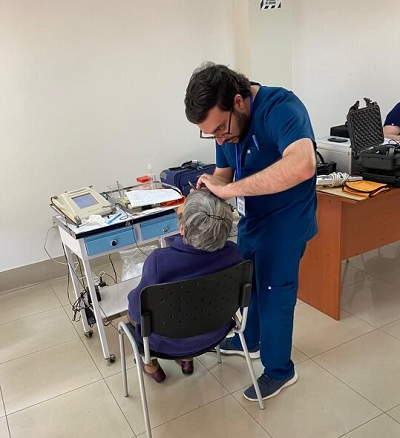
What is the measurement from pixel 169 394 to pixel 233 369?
35 cm

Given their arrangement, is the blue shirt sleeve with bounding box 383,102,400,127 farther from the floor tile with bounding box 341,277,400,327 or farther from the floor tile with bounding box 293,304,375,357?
the floor tile with bounding box 293,304,375,357

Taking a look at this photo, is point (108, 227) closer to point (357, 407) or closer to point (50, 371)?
point (50, 371)

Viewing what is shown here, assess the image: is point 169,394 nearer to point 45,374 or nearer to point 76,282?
point 45,374

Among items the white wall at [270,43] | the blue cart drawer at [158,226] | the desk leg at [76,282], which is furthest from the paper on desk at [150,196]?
the white wall at [270,43]

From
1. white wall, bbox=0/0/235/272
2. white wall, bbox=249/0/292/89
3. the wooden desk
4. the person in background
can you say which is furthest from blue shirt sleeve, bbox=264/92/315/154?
white wall, bbox=249/0/292/89

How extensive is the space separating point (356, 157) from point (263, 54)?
1624mm

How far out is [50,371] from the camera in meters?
2.33

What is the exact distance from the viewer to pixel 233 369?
219cm

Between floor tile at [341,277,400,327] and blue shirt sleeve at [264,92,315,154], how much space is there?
144 cm

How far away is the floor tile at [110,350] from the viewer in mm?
2283

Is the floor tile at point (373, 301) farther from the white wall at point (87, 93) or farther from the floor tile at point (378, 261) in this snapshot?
the white wall at point (87, 93)

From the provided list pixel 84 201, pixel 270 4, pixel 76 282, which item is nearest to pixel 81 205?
pixel 84 201

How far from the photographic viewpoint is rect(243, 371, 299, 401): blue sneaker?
196cm

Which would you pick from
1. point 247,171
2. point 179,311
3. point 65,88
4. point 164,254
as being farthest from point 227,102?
point 65,88
